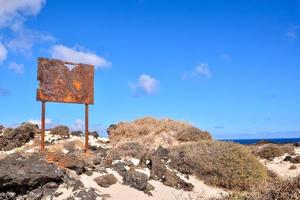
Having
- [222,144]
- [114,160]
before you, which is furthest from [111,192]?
[222,144]

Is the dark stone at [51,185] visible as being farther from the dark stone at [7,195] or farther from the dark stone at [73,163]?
the dark stone at [73,163]

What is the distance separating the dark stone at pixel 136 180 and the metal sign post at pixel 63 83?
3.16m

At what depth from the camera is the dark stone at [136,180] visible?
13977 mm

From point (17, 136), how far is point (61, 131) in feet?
8.25

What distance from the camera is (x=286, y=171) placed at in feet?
69.6

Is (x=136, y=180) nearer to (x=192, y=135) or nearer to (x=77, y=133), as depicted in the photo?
(x=192, y=135)

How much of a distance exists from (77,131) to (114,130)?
2.70m

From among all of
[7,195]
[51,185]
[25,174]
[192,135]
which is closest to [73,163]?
[51,185]

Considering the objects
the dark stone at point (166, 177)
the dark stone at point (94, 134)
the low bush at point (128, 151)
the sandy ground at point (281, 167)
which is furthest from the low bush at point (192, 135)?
the dark stone at point (166, 177)

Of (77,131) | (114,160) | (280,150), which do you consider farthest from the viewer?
(280,150)

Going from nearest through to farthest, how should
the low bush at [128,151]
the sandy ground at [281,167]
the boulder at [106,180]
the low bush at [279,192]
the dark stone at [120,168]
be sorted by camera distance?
the low bush at [279,192] → the boulder at [106,180] → the dark stone at [120,168] → the low bush at [128,151] → the sandy ground at [281,167]

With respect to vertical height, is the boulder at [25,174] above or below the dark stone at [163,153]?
below

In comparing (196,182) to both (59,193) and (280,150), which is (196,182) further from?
(280,150)

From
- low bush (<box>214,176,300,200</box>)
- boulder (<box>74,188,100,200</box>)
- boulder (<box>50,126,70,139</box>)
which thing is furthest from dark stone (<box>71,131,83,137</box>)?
low bush (<box>214,176,300,200</box>)
